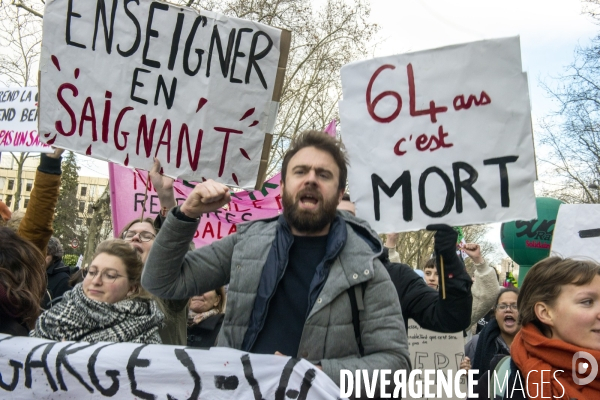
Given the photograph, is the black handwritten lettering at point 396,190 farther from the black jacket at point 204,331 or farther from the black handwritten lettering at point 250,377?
the black jacket at point 204,331

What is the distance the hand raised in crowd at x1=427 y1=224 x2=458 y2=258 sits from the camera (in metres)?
2.13

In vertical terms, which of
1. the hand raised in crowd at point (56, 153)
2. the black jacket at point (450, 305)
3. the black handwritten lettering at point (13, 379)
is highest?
the hand raised in crowd at point (56, 153)

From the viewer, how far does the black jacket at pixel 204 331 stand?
10.8 ft

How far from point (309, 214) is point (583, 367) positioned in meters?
1.05

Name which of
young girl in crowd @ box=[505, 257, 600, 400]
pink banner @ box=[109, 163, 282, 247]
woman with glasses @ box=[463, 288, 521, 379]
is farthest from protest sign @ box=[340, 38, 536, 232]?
pink banner @ box=[109, 163, 282, 247]

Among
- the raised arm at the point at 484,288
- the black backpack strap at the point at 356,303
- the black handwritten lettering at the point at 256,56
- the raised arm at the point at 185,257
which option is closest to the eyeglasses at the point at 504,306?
the raised arm at the point at 484,288

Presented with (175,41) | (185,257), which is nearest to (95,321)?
(185,257)

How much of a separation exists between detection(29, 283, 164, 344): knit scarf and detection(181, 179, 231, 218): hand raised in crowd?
733mm

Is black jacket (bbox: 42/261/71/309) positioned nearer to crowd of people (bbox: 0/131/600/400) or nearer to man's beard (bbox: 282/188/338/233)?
crowd of people (bbox: 0/131/600/400)

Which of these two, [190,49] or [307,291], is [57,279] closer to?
[190,49]

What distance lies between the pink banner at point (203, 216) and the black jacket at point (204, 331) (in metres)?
1.57

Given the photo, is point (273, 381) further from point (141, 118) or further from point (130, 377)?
point (141, 118)

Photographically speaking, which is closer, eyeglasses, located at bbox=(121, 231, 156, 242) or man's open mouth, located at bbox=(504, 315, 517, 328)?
eyeglasses, located at bbox=(121, 231, 156, 242)

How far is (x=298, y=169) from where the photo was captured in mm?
2068
